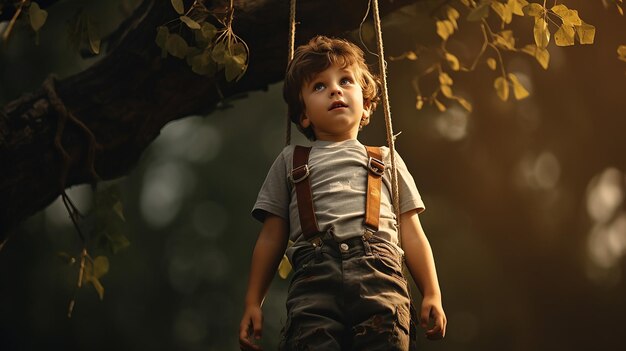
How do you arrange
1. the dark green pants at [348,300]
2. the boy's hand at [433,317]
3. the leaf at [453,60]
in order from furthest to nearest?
the leaf at [453,60]
the boy's hand at [433,317]
the dark green pants at [348,300]

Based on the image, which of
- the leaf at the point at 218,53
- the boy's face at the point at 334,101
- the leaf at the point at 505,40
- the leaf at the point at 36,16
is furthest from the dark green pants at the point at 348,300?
the leaf at the point at 505,40

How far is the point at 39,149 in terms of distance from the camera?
3.13 metres

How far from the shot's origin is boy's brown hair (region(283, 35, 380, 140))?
8.15 ft

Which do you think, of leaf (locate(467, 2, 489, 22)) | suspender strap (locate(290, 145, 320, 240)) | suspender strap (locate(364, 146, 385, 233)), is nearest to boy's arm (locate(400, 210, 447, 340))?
suspender strap (locate(364, 146, 385, 233))

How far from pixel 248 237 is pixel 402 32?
593 cm

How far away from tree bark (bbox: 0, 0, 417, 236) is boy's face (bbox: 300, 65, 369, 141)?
0.69m

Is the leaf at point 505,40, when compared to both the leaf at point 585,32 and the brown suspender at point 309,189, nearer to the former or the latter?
the leaf at point 585,32

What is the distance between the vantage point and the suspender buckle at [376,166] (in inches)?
94.8

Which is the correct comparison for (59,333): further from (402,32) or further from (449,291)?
(402,32)

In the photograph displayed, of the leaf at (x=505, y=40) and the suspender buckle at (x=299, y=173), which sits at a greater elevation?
the suspender buckle at (x=299, y=173)

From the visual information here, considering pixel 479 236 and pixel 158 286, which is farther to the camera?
pixel 158 286

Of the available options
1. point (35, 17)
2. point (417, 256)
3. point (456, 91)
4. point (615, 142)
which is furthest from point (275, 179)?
point (456, 91)

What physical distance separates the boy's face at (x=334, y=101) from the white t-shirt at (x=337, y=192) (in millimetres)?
49

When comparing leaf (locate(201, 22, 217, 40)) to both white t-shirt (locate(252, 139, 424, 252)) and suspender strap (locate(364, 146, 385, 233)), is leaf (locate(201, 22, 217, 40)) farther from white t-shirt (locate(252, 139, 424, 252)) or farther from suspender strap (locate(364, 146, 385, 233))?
suspender strap (locate(364, 146, 385, 233))
